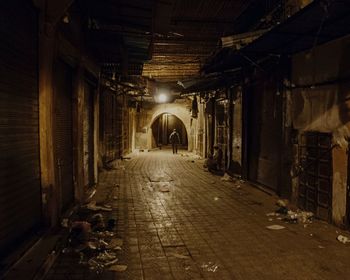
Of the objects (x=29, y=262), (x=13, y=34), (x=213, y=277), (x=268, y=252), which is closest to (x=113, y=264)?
(x=29, y=262)

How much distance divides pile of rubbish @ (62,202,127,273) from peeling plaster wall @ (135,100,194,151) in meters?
17.4

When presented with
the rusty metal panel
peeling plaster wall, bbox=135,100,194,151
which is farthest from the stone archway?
the rusty metal panel

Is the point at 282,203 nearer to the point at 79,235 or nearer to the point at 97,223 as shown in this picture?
the point at 97,223

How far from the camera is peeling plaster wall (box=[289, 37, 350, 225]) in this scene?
5797 millimetres

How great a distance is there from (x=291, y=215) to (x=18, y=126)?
5.60 meters

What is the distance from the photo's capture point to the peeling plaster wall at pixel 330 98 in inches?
228

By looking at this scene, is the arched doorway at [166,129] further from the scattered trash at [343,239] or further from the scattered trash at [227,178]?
the scattered trash at [343,239]

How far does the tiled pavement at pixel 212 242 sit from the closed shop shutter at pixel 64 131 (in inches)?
47.5

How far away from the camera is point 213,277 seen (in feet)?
13.2

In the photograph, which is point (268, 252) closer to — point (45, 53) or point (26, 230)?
point (26, 230)

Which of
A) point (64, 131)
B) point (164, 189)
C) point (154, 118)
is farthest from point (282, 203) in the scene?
point (154, 118)

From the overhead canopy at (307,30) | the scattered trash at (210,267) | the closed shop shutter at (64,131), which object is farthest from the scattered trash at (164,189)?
the scattered trash at (210,267)

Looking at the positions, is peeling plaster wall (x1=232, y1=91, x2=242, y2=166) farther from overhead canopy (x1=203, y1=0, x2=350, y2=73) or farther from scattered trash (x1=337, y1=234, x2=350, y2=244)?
scattered trash (x1=337, y1=234, x2=350, y2=244)

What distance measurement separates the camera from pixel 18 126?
4355 mm
